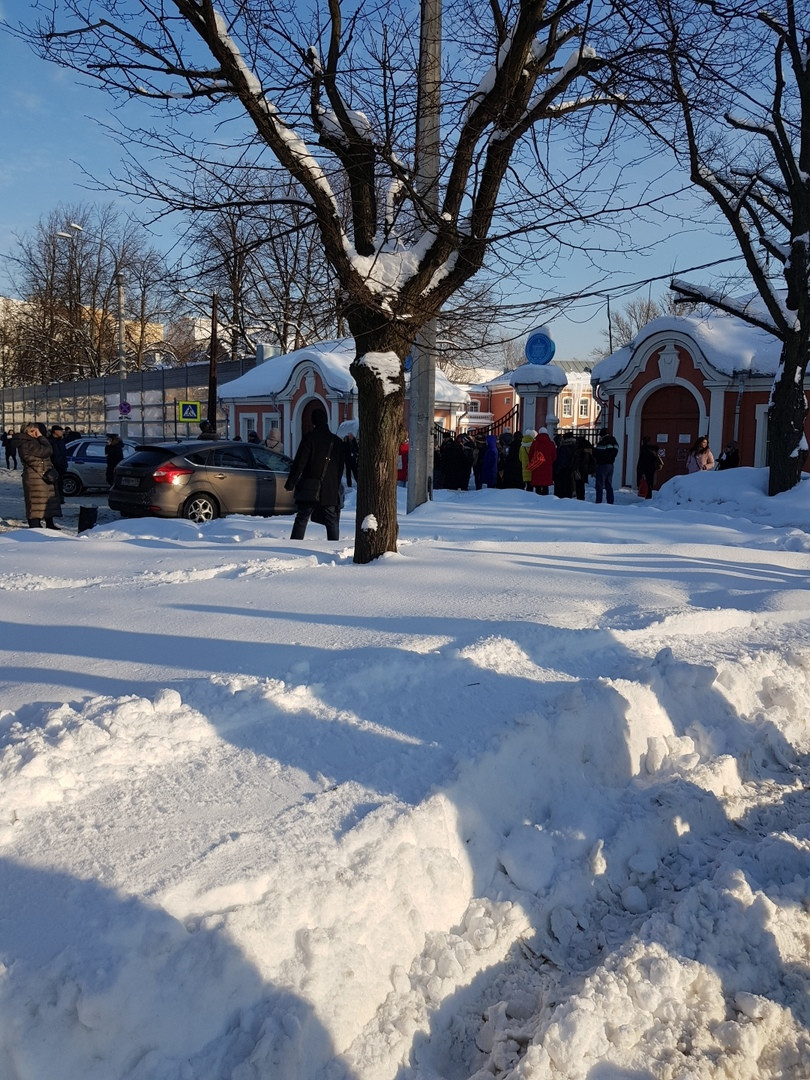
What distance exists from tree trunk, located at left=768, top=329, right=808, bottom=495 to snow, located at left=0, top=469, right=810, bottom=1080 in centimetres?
980

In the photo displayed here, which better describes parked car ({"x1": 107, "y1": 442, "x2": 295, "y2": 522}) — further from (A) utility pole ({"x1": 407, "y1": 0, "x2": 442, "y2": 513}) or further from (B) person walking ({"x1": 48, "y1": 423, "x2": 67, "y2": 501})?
(A) utility pole ({"x1": 407, "y1": 0, "x2": 442, "y2": 513})

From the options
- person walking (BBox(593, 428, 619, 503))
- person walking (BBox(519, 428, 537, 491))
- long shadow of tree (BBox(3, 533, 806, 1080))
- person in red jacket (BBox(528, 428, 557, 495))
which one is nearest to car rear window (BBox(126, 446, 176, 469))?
person in red jacket (BBox(528, 428, 557, 495))

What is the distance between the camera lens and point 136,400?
37.3 metres

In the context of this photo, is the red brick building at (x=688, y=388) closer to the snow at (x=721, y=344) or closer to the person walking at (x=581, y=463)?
the snow at (x=721, y=344)

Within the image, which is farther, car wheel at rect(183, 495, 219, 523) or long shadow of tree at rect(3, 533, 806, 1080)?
car wheel at rect(183, 495, 219, 523)

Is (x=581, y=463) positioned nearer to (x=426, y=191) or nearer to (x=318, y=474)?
(x=318, y=474)

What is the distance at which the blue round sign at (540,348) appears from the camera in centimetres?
1450

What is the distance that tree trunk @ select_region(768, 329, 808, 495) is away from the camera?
1486 cm

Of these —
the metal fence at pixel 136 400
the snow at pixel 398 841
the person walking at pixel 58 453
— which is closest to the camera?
the snow at pixel 398 841

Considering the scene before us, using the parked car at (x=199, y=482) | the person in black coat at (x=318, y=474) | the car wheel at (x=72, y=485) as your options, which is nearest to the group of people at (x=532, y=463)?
the parked car at (x=199, y=482)

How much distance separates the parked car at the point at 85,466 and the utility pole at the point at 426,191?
33.2ft

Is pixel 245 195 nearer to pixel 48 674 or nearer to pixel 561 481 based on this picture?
pixel 48 674

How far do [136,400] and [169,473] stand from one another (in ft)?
86.1

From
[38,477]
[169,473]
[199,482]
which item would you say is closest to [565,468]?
[199,482]
